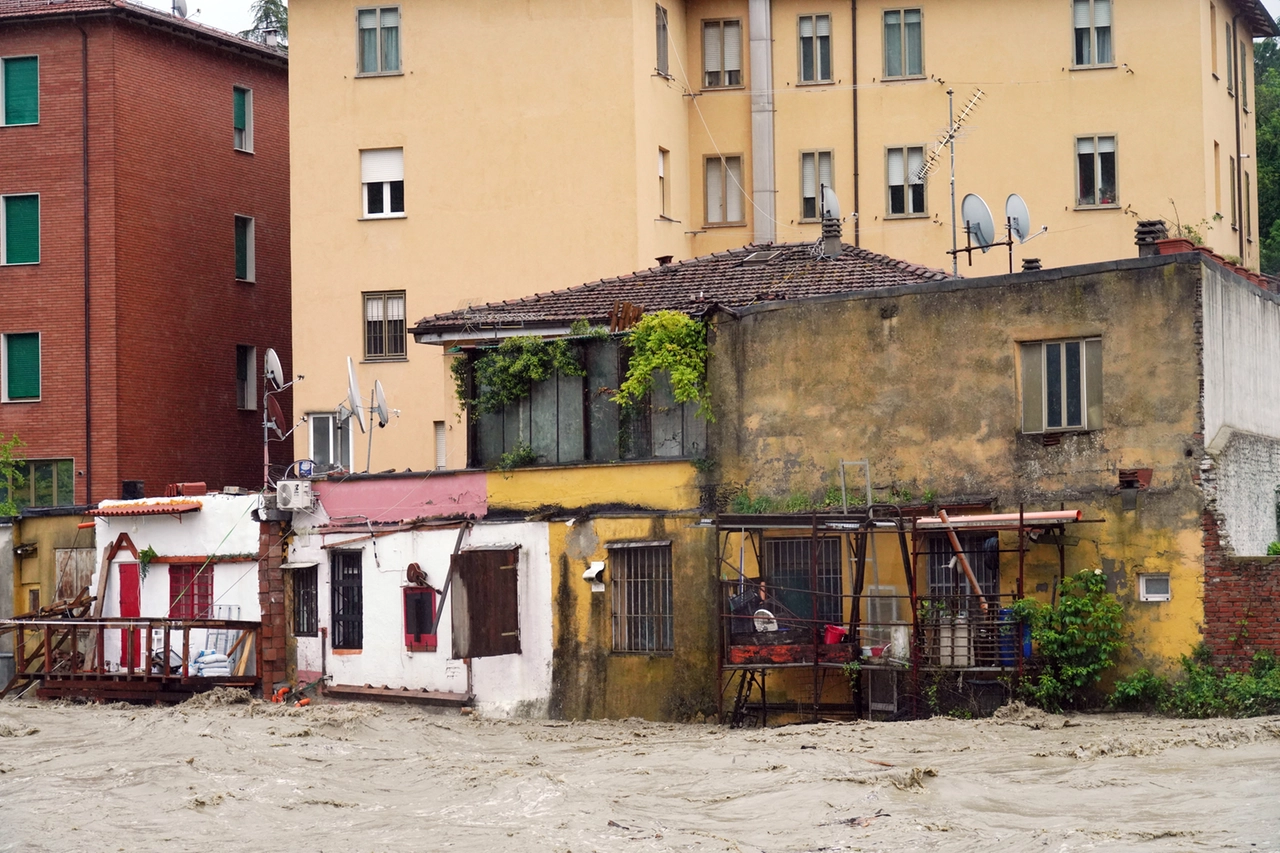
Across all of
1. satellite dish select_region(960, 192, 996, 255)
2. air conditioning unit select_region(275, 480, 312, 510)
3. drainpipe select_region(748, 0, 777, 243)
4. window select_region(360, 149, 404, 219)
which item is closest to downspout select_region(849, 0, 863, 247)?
drainpipe select_region(748, 0, 777, 243)

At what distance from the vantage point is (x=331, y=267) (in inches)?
1588

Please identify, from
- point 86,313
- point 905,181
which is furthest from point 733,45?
point 86,313

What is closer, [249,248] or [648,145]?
[648,145]

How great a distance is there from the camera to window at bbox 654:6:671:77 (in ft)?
133

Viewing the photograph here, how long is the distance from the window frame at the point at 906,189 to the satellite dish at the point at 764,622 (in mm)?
18278

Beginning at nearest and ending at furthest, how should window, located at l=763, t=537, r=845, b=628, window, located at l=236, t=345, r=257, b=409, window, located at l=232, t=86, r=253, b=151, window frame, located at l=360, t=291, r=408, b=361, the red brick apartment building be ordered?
window, located at l=763, t=537, r=845, b=628, window frame, located at l=360, t=291, r=408, b=361, the red brick apartment building, window, located at l=236, t=345, r=257, b=409, window, located at l=232, t=86, r=253, b=151

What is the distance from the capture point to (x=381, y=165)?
132 ft

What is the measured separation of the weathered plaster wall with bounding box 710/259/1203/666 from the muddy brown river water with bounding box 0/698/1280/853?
2.15 meters

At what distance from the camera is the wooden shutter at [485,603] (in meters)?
26.3

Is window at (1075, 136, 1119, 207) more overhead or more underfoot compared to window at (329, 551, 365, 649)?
more overhead

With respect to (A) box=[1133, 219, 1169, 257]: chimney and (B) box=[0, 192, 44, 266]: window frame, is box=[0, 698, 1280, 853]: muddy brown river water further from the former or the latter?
(B) box=[0, 192, 44, 266]: window frame

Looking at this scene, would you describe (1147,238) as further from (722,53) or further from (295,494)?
(722,53)

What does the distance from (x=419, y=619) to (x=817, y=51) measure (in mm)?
18733

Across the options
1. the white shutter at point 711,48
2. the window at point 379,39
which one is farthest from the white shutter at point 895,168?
the window at point 379,39
